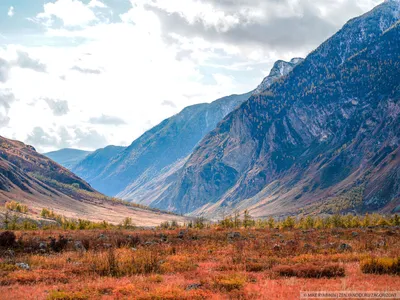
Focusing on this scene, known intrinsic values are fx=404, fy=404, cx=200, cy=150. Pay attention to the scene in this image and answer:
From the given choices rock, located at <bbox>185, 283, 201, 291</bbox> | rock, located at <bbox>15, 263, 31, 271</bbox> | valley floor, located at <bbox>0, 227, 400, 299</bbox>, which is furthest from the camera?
rock, located at <bbox>15, 263, 31, 271</bbox>

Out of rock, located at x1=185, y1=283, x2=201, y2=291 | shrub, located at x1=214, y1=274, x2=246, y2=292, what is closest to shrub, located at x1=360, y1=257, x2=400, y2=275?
shrub, located at x1=214, y1=274, x2=246, y2=292

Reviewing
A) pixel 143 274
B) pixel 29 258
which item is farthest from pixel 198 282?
pixel 29 258

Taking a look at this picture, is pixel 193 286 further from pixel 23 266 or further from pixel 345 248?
pixel 345 248

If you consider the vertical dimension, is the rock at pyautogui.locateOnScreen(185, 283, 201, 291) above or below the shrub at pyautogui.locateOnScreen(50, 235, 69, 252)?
below

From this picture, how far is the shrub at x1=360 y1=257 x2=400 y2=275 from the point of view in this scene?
22641mm

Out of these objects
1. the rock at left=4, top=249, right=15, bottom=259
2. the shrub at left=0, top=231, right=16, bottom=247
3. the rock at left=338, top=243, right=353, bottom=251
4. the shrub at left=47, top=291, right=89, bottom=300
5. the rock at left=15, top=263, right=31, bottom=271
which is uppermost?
the shrub at left=0, top=231, right=16, bottom=247

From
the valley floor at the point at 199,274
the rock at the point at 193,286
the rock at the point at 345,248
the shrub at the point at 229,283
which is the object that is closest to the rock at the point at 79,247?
the valley floor at the point at 199,274

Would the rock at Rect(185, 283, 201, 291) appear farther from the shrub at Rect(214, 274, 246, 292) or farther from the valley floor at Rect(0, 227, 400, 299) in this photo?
the shrub at Rect(214, 274, 246, 292)

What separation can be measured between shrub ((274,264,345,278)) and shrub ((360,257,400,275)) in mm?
1371

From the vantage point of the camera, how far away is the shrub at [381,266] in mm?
22641

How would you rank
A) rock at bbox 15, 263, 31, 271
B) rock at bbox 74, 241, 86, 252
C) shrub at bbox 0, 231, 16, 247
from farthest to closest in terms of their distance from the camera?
shrub at bbox 0, 231, 16, 247
rock at bbox 74, 241, 86, 252
rock at bbox 15, 263, 31, 271

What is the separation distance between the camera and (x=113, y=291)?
20.2 meters

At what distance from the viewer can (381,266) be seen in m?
23.0

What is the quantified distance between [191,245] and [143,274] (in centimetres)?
1533
